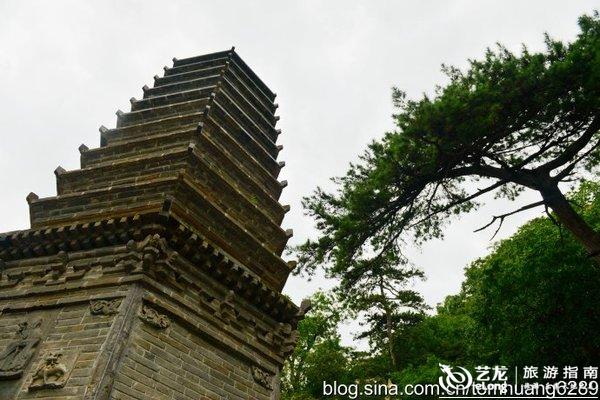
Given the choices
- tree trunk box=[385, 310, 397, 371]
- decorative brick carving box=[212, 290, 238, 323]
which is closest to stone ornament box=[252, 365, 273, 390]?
decorative brick carving box=[212, 290, 238, 323]

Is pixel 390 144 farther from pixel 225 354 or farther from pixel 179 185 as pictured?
pixel 225 354

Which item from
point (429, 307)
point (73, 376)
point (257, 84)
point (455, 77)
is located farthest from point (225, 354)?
point (429, 307)

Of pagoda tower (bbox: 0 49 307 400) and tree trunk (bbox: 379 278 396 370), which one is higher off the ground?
tree trunk (bbox: 379 278 396 370)

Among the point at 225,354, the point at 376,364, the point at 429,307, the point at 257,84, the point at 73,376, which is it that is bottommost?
the point at 73,376

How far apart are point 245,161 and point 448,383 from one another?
10380mm

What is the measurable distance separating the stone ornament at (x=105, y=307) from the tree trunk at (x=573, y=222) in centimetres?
836

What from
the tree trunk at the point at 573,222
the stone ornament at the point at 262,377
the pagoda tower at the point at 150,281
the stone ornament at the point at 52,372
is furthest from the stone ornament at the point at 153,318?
the tree trunk at the point at 573,222

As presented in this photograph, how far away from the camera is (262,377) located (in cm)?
848

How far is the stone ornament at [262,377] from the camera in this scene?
27.5 ft

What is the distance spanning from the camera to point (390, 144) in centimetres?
928

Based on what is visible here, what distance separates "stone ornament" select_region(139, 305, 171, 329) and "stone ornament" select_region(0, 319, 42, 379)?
5.54 ft

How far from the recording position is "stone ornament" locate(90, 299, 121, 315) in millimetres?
7052

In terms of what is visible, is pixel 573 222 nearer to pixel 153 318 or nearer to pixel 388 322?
pixel 153 318

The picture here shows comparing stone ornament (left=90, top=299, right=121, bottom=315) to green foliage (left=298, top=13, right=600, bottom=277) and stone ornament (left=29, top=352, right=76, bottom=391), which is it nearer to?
stone ornament (left=29, top=352, right=76, bottom=391)
